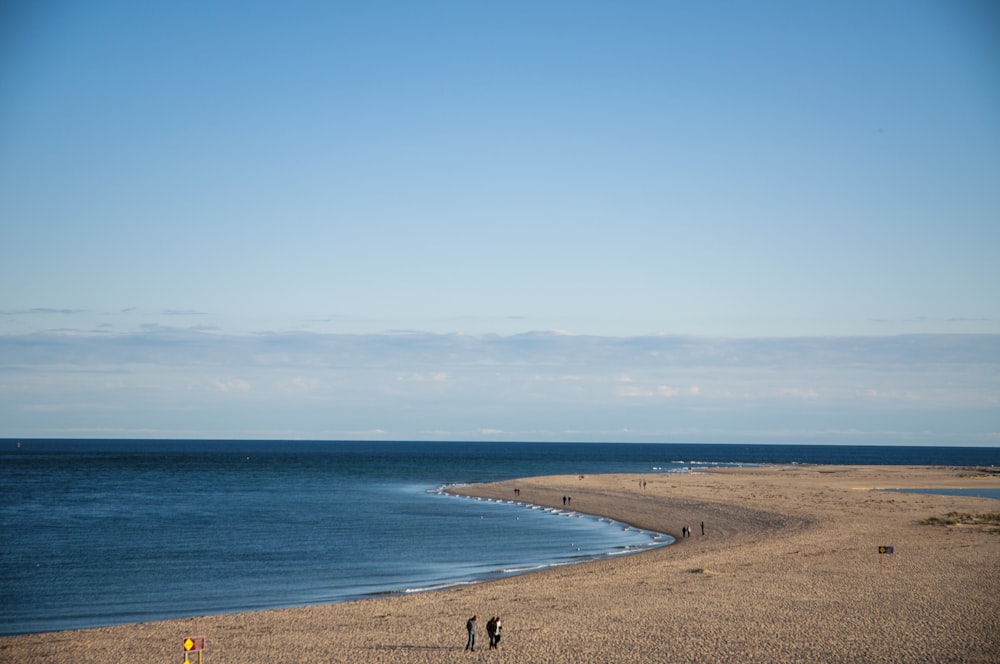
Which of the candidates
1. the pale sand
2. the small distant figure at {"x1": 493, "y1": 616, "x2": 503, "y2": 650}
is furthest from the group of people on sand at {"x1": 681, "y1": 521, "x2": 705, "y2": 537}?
the small distant figure at {"x1": 493, "y1": 616, "x2": 503, "y2": 650}

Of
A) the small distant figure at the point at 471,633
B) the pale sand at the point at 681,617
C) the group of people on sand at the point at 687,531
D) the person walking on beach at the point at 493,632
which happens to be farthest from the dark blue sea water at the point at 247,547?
the person walking on beach at the point at 493,632

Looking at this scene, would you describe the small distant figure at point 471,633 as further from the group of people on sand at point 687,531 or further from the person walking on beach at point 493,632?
the group of people on sand at point 687,531

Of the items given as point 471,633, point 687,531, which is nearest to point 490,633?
point 471,633

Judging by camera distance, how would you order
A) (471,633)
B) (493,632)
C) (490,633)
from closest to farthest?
(471,633), (493,632), (490,633)

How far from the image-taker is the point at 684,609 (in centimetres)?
3397

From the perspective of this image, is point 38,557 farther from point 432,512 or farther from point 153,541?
point 432,512

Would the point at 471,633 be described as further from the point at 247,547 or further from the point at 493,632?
the point at 247,547

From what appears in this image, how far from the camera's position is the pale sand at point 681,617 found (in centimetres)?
2809

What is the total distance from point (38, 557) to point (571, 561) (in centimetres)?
3254

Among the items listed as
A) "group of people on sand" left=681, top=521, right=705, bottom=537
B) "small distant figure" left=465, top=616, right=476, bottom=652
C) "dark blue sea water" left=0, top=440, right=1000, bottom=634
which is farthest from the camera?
"group of people on sand" left=681, top=521, right=705, bottom=537

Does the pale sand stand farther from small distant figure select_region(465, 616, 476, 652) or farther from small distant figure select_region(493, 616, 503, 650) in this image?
small distant figure select_region(465, 616, 476, 652)

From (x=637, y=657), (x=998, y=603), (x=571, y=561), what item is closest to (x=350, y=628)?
(x=637, y=657)

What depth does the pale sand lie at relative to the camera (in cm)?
2809

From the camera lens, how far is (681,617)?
32.6m
